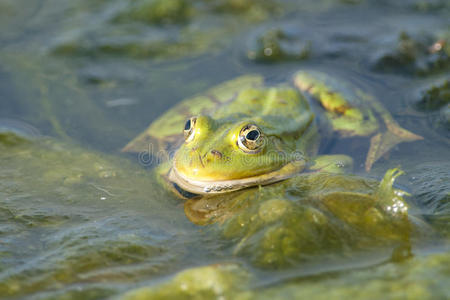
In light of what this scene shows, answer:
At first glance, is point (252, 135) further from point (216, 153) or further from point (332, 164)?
point (332, 164)

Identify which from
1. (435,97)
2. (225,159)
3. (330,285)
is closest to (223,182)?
(225,159)

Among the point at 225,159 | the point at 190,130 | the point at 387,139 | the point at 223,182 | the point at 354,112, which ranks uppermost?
the point at 354,112

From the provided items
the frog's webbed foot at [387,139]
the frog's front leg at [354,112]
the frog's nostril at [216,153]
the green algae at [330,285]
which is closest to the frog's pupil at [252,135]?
the frog's nostril at [216,153]

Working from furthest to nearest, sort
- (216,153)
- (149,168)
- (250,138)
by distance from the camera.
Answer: (149,168), (250,138), (216,153)

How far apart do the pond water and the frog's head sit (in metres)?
0.21

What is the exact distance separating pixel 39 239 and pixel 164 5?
562 cm

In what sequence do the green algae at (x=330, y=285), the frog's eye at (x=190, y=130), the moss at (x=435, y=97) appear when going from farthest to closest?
the moss at (x=435, y=97)
the frog's eye at (x=190, y=130)
the green algae at (x=330, y=285)

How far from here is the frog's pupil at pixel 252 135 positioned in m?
4.17

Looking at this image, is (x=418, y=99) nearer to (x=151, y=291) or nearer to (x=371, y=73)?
(x=371, y=73)

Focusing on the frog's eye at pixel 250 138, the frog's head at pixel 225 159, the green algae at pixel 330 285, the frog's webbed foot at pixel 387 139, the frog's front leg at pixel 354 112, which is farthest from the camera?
the frog's front leg at pixel 354 112

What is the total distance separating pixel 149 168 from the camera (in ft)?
15.7

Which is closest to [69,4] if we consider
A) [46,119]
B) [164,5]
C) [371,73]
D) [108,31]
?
[108,31]

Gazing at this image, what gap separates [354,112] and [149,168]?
2693 mm

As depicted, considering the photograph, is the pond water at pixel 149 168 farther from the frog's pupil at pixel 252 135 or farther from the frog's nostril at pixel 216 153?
the frog's pupil at pixel 252 135
